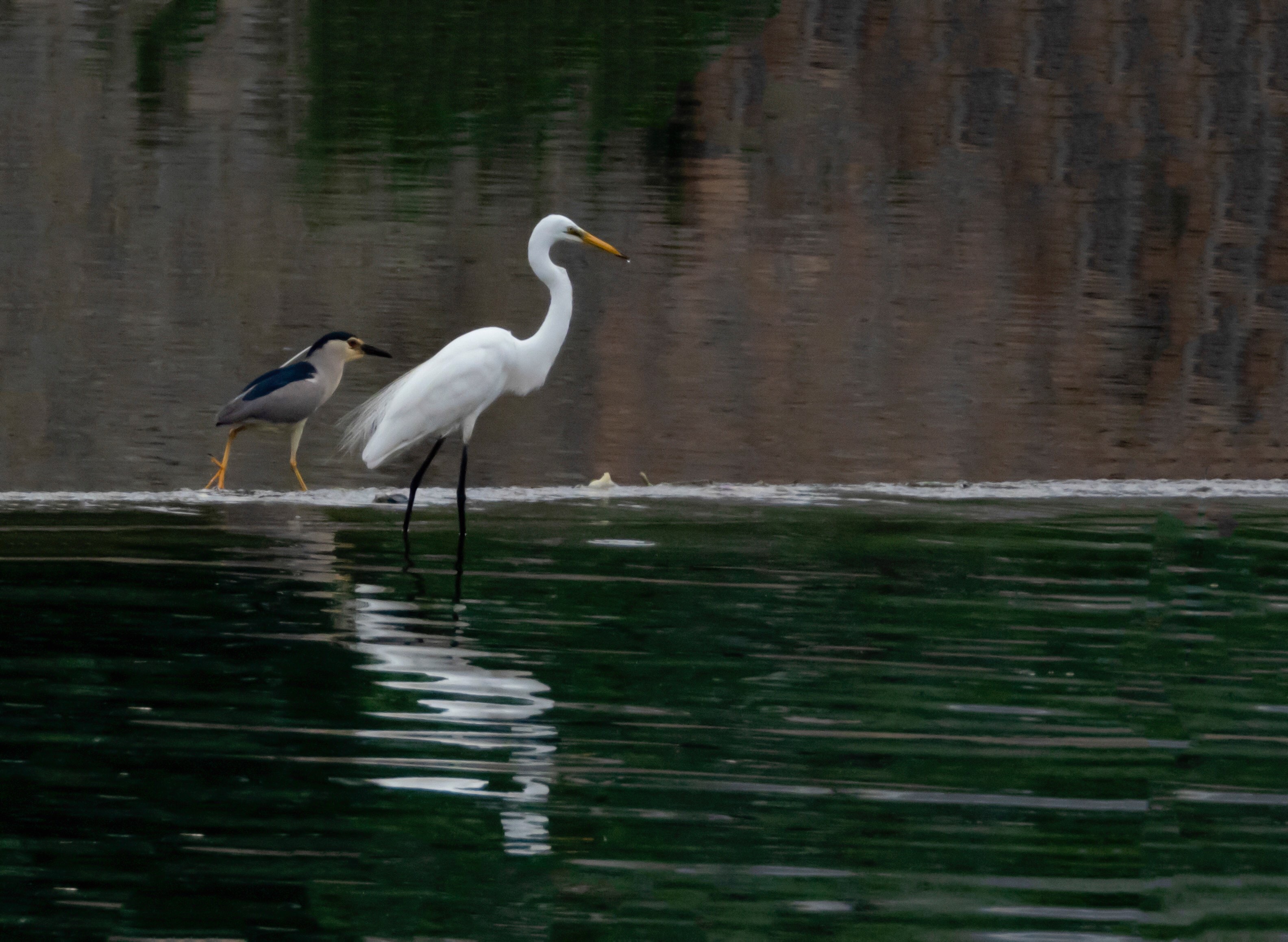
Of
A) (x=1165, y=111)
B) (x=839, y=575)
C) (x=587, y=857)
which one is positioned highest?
(x=1165, y=111)

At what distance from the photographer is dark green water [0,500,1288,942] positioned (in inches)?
124

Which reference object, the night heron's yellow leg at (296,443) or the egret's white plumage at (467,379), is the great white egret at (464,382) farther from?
the night heron's yellow leg at (296,443)

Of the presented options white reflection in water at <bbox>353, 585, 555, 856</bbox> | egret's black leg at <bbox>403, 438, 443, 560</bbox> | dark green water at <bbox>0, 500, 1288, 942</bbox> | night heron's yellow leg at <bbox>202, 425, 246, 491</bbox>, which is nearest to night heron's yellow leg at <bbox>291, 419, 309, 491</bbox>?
night heron's yellow leg at <bbox>202, 425, 246, 491</bbox>

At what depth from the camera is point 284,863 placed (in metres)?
3.27

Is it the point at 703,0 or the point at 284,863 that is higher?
the point at 703,0

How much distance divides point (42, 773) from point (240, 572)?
3.03 meters

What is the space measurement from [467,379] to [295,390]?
1776 mm

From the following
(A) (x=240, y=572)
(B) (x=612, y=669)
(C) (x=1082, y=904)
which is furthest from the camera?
(A) (x=240, y=572)

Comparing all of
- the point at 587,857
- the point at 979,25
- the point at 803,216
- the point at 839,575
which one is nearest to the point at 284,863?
the point at 587,857

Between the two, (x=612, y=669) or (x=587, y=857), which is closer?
(x=587, y=857)

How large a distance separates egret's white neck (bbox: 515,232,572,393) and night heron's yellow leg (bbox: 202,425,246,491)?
77.2 inches

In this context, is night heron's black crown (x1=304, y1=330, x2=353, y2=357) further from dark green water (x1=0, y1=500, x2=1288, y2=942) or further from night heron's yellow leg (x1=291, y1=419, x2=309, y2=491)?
dark green water (x1=0, y1=500, x2=1288, y2=942)

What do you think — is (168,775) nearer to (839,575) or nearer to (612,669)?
(612,669)

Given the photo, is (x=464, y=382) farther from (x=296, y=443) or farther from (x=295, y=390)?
(x=296, y=443)
